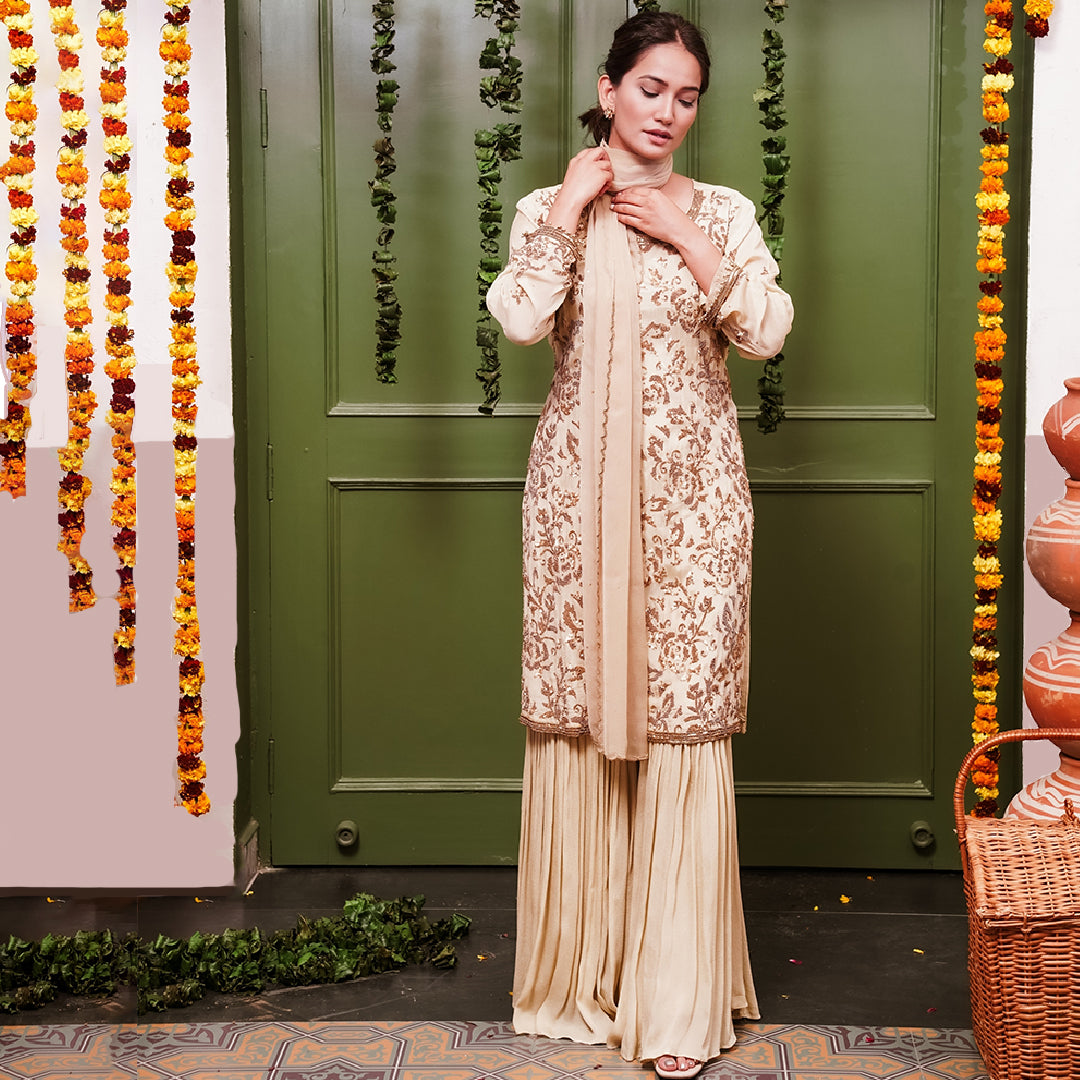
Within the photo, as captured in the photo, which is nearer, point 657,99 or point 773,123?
point 657,99

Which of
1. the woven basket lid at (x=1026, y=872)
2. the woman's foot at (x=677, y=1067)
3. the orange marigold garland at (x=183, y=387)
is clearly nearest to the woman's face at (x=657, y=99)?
the orange marigold garland at (x=183, y=387)

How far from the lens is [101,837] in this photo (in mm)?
3035

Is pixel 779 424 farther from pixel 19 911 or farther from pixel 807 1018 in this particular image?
pixel 19 911

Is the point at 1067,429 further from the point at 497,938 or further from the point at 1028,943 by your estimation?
the point at 497,938

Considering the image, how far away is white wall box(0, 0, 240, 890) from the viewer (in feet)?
9.64

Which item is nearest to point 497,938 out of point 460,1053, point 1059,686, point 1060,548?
point 460,1053

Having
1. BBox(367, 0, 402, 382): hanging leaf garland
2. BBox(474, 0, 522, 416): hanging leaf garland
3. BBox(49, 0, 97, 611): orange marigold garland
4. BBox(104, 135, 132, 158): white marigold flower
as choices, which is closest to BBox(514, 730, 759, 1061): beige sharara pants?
BBox(474, 0, 522, 416): hanging leaf garland

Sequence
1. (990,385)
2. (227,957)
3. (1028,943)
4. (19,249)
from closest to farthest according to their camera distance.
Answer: (1028,943), (227,957), (19,249), (990,385)

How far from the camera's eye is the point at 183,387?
121 inches

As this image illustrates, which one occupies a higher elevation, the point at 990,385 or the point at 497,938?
the point at 990,385

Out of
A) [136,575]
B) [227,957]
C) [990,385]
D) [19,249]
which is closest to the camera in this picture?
[227,957]

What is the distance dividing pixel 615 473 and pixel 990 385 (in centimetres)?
111

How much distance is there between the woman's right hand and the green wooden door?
0.90m

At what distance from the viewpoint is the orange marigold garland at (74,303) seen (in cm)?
287
